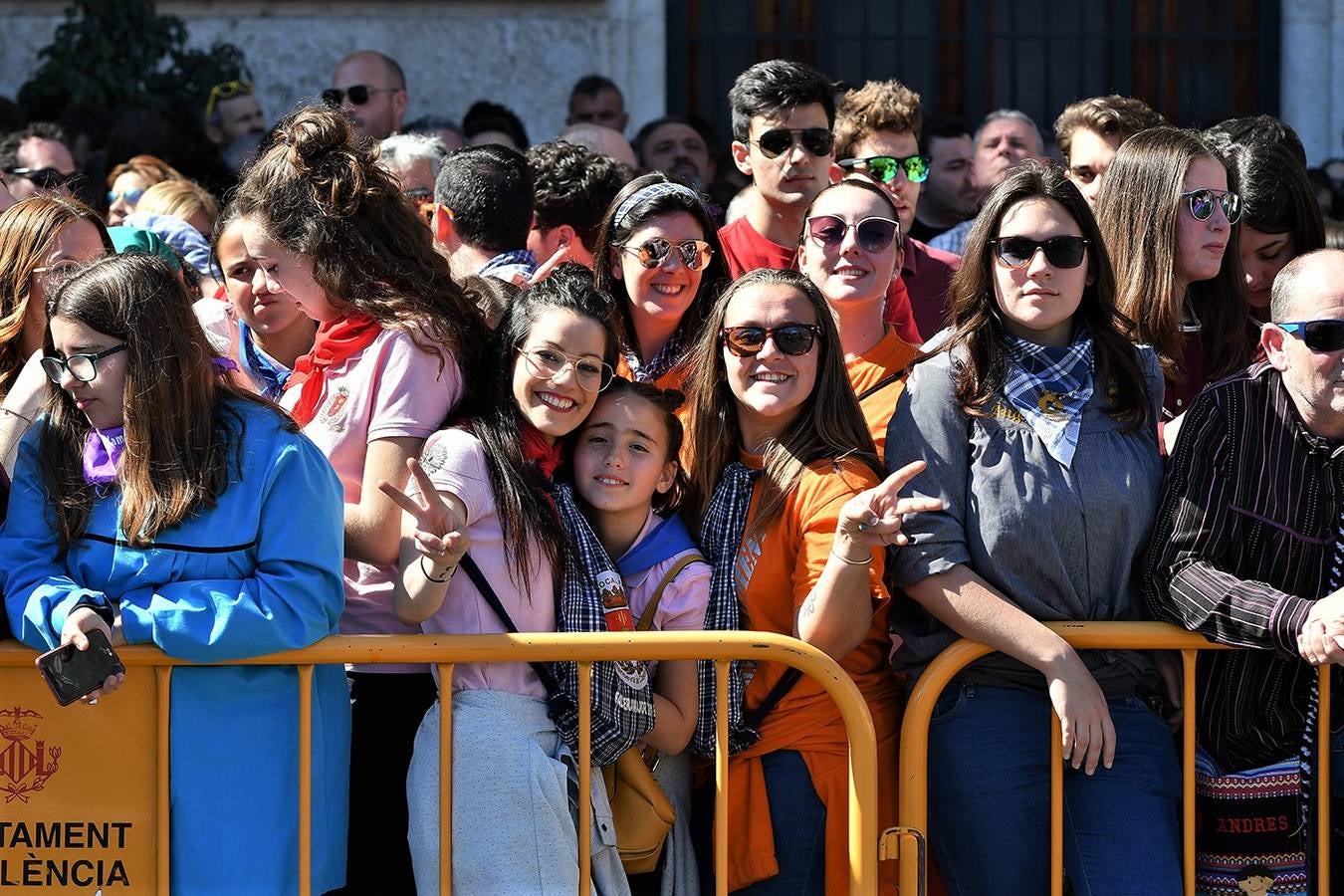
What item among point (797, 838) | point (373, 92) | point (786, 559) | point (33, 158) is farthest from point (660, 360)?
point (373, 92)

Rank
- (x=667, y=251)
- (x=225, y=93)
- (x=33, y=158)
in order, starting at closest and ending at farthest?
(x=667, y=251) < (x=33, y=158) < (x=225, y=93)

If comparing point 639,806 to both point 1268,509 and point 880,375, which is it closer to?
point 880,375

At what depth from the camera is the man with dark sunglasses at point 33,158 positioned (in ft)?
21.8

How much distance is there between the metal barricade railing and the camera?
3.65m

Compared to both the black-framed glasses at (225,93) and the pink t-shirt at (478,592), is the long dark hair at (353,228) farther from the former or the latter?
the black-framed glasses at (225,93)

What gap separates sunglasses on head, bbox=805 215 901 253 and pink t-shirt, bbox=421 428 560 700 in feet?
3.83

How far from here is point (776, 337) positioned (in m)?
3.89

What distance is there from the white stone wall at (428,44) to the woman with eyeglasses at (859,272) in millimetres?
5304

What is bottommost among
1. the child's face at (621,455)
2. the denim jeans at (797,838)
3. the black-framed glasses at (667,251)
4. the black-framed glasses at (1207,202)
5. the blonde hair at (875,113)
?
the denim jeans at (797,838)

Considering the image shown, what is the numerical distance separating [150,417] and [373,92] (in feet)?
14.4

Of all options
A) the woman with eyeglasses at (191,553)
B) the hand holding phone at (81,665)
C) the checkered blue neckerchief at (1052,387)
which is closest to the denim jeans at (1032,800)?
the checkered blue neckerchief at (1052,387)

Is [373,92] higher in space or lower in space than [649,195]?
higher

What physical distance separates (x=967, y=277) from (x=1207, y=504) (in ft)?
2.33

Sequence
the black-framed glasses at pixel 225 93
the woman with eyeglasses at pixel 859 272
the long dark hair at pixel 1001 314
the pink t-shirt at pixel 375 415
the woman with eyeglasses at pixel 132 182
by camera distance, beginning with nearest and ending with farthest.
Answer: the pink t-shirt at pixel 375 415, the long dark hair at pixel 1001 314, the woman with eyeglasses at pixel 859 272, the woman with eyeglasses at pixel 132 182, the black-framed glasses at pixel 225 93
